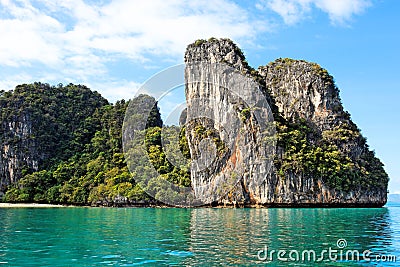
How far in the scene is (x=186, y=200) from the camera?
5778cm

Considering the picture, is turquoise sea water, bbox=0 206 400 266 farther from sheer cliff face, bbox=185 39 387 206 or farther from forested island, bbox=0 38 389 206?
forested island, bbox=0 38 389 206

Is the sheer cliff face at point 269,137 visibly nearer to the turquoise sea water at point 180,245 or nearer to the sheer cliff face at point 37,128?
the sheer cliff face at point 37,128

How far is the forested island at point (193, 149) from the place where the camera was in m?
54.8

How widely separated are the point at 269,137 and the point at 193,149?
10.9 metres

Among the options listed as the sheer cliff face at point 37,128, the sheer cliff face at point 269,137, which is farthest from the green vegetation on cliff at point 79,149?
the sheer cliff face at point 269,137

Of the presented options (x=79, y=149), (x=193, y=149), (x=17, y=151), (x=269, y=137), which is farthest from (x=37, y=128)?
(x=269, y=137)

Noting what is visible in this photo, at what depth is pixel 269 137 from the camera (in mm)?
55406

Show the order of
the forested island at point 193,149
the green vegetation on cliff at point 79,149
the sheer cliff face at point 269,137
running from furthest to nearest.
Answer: the green vegetation on cliff at point 79,149
the forested island at point 193,149
the sheer cliff face at point 269,137

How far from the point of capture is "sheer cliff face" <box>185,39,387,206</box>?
54.5m

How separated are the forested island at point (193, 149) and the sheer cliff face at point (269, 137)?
147 mm

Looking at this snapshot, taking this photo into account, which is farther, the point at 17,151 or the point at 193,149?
the point at 17,151

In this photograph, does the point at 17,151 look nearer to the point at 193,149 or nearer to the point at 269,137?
the point at 193,149

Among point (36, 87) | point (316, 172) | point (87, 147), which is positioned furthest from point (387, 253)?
point (36, 87)

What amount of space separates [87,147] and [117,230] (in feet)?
189
